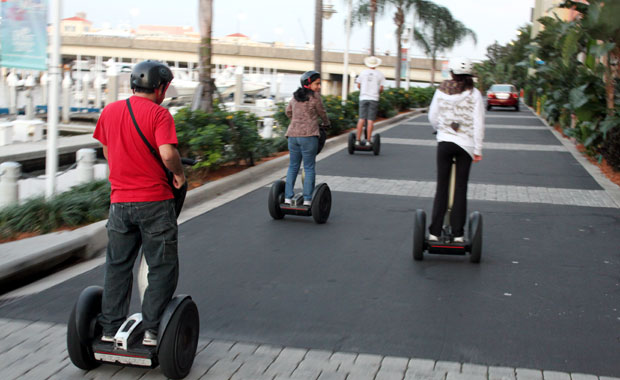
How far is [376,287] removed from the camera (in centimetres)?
582

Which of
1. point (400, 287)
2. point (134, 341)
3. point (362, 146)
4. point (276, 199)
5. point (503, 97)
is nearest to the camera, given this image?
point (134, 341)

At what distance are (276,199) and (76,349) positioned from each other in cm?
460

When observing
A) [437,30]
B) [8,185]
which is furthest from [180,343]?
[437,30]

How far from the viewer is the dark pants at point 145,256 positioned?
151 inches

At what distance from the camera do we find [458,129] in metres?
6.34

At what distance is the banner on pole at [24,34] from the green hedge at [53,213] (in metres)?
1.76

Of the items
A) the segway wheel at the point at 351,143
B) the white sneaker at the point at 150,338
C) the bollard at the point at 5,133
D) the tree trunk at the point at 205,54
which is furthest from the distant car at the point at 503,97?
the white sneaker at the point at 150,338

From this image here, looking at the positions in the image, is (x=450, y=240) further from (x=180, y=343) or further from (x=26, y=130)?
(x=26, y=130)

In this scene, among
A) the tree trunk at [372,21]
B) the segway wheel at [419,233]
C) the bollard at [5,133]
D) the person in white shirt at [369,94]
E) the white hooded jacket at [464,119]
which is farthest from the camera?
the tree trunk at [372,21]

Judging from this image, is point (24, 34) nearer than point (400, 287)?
No

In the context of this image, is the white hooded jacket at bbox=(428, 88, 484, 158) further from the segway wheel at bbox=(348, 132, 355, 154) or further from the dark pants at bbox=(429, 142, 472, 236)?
the segway wheel at bbox=(348, 132, 355, 154)

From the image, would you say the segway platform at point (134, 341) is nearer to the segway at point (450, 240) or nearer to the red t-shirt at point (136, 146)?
the red t-shirt at point (136, 146)

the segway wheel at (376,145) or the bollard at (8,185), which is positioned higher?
the segway wheel at (376,145)

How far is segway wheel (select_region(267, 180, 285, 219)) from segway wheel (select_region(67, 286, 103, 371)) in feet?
14.5
